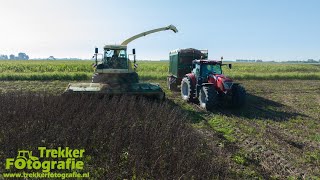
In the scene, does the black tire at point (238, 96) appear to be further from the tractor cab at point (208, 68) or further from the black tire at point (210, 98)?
→ the tractor cab at point (208, 68)

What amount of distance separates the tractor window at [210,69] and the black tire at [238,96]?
135 cm

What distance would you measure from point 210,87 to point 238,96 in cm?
116

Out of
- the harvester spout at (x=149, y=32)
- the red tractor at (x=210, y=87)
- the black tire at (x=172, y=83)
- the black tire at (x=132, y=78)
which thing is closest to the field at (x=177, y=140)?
the red tractor at (x=210, y=87)

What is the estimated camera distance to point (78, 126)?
6.07 meters

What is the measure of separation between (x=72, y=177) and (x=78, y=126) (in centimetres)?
207

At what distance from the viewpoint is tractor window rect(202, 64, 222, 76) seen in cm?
1207

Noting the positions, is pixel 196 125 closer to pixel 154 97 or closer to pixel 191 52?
pixel 154 97

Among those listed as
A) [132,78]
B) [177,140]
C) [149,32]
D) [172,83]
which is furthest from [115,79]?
[177,140]

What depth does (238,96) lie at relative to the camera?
10945 mm

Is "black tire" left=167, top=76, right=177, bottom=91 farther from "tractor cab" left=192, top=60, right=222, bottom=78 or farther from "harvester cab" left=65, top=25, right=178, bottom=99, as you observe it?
"tractor cab" left=192, top=60, right=222, bottom=78

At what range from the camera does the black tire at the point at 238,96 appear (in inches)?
432

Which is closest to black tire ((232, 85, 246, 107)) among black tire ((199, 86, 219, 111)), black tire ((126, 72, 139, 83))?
black tire ((199, 86, 219, 111))

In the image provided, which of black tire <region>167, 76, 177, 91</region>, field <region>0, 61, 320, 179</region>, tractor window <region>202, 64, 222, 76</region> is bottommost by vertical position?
field <region>0, 61, 320, 179</region>

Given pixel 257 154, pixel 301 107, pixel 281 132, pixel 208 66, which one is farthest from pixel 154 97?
pixel 301 107
